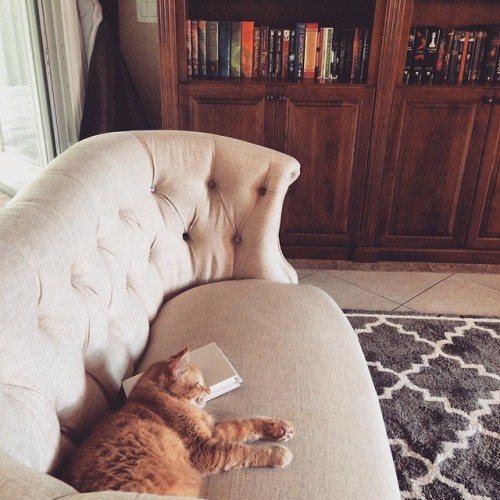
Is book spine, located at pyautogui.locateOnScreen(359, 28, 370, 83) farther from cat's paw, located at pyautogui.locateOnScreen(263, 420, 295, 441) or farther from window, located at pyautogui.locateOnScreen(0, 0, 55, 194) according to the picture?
cat's paw, located at pyautogui.locateOnScreen(263, 420, 295, 441)

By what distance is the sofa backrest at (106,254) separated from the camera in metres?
0.89

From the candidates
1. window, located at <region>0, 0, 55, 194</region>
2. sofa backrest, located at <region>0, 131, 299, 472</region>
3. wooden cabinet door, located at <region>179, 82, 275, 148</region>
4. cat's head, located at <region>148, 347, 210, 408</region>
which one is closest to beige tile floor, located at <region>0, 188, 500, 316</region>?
Answer: wooden cabinet door, located at <region>179, 82, 275, 148</region>

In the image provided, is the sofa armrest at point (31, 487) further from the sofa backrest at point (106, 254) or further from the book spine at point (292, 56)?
the book spine at point (292, 56)

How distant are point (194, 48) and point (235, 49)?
0.19 meters

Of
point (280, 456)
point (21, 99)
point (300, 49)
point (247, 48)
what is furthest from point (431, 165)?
point (21, 99)

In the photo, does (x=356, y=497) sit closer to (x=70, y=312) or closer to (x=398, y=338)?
(x=70, y=312)

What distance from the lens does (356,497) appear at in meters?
0.94

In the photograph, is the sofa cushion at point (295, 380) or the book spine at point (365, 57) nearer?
the sofa cushion at point (295, 380)

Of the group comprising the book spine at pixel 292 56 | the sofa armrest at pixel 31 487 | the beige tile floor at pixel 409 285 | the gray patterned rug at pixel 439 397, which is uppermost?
the book spine at pixel 292 56

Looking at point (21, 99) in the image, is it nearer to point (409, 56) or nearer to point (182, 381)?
point (409, 56)

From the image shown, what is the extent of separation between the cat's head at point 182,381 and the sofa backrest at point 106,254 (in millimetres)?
136

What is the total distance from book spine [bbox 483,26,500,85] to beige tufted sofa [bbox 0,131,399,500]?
1398mm

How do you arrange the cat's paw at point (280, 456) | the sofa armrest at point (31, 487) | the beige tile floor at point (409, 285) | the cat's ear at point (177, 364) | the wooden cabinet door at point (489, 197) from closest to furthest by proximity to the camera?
the sofa armrest at point (31, 487) → the cat's paw at point (280, 456) → the cat's ear at point (177, 364) → the beige tile floor at point (409, 285) → the wooden cabinet door at point (489, 197)

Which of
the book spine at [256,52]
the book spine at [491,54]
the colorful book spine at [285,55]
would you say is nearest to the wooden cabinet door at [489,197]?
the book spine at [491,54]
